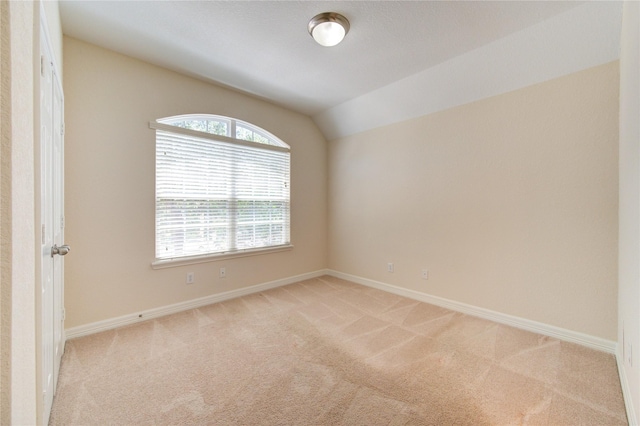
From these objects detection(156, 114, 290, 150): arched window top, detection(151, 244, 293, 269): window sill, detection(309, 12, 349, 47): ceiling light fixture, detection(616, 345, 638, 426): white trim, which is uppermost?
detection(309, 12, 349, 47): ceiling light fixture

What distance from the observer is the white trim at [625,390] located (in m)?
1.41

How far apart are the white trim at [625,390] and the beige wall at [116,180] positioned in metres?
3.52

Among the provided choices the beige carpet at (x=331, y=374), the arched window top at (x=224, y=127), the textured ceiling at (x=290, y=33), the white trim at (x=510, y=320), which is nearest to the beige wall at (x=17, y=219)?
the beige carpet at (x=331, y=374)

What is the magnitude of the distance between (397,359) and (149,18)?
3412mm

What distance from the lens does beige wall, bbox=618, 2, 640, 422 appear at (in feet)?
4.55

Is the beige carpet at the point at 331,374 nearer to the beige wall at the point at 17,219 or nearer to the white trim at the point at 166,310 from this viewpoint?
the white trim at the point at 166,310

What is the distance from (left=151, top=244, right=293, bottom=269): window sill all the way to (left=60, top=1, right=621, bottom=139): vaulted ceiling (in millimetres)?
2126

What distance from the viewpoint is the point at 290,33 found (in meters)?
2.24

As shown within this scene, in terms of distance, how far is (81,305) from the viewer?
2.38m

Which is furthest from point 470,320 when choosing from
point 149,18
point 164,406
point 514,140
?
point 149,18

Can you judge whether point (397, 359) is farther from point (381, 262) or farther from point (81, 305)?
point (81, 305)

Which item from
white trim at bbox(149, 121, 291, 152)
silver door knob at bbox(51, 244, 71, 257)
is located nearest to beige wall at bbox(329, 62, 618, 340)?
white trim at bbox(149, 121, 291, 152)

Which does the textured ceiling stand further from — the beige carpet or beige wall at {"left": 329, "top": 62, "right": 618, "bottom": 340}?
the beige carpet

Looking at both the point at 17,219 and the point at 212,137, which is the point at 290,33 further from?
the point at 17,219
